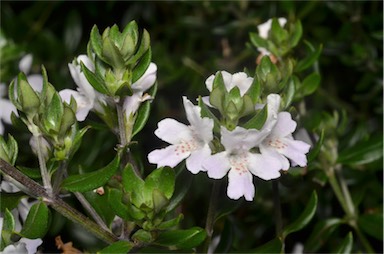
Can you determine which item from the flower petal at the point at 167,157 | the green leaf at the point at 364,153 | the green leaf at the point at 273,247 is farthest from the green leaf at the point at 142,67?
the green leaf at the point at 364,153

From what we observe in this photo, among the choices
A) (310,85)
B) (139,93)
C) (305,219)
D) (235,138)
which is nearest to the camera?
(235,138)

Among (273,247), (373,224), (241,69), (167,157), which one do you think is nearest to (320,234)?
(373,224)

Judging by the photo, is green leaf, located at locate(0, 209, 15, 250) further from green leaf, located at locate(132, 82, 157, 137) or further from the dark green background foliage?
the dark green background foliage

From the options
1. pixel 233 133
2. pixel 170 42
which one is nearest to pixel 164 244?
pixel 233 133

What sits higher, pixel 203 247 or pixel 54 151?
pixel 54 151

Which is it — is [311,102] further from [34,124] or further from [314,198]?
[34,124]

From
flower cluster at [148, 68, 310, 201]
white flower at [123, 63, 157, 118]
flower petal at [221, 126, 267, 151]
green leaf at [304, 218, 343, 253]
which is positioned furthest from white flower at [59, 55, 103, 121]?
green leaf at [304, 218, 343, 253]

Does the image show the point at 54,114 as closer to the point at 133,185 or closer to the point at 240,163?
the point at 133,185
